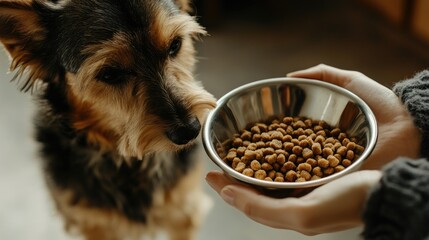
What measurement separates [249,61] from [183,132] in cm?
135

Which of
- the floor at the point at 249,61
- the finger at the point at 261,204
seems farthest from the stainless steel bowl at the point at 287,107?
the floor at the point at 249,61

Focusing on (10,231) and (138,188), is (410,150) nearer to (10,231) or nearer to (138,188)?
(138,188)

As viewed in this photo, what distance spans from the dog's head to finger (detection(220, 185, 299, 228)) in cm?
24

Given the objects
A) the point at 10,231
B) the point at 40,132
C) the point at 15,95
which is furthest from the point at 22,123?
the point at 40,132

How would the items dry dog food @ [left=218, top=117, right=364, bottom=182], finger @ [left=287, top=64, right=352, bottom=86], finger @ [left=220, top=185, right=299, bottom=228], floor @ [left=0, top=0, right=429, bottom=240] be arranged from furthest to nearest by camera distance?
floor @ [left=0, top=0, right=429, bottom=240], finger @ [left=287, top=64, right=352, bottom=86], dry dog food @ [left=218, top=117, right=364, bottom=182], finger @ [left=220, top=185, right=299, bottom=228]

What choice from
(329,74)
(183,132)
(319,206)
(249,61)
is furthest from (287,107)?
(249,61)

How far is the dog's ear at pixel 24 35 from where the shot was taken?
1.24 meters

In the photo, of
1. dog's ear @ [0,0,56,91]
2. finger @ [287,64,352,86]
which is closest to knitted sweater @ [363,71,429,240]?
finger @ [287,64,352,86]

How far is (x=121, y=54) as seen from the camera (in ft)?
4.23

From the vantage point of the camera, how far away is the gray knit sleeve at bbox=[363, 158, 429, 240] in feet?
3.12

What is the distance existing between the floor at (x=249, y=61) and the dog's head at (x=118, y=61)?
2.45ft

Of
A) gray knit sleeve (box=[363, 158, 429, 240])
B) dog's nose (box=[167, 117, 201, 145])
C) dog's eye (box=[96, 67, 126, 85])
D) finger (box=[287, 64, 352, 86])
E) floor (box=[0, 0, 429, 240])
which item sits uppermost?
gray knit sleeve (box=[363, 158, 429, 240])

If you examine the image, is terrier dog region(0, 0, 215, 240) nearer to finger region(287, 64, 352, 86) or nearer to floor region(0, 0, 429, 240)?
finger region(287, 64, 352, 86)

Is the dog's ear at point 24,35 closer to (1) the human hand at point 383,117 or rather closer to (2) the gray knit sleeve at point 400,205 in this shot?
(1) the human hand at point 383,117
